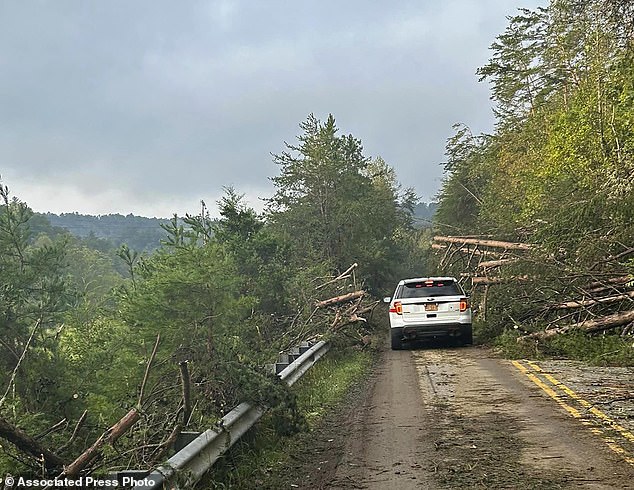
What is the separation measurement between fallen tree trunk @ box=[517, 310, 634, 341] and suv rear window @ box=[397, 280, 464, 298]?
2240 millimetres

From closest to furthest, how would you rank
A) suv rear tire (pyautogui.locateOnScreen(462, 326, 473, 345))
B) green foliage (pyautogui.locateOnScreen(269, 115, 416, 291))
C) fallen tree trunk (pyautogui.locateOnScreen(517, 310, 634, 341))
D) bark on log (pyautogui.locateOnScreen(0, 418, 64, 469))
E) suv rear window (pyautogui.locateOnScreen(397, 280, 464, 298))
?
1. bark on log (pyautogui.locateOnScreen(0, 418, 64, 469))
2. fallen tree trunk (pyautogui.locateOnScreen(517, 310, 634, 341))
3. suv rear window (pyautogui.locateOnScreen(397, 280, 464, 298))
4. suv rear tire (pyautogui.locateOnScreen(462, 326, 473, 345))
5. green foliage (pyautogui.locateOnScreen(269, 115, 416, 291))

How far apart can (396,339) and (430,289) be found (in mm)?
1730

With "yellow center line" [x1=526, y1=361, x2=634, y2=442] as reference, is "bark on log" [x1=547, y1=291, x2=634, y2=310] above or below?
above

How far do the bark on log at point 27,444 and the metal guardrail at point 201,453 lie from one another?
0.89m

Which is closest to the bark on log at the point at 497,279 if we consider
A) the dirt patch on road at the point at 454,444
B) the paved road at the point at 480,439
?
the paved road at the point at 480,439

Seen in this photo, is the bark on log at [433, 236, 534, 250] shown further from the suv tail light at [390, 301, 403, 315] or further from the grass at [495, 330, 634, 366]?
the suv tail light at [390, 301, 403, 315]

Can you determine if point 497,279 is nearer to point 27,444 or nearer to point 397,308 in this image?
point 397,308

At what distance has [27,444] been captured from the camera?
5.28 meters

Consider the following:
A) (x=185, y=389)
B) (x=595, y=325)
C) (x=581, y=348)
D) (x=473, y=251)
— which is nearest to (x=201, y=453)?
(x=185, y=389)

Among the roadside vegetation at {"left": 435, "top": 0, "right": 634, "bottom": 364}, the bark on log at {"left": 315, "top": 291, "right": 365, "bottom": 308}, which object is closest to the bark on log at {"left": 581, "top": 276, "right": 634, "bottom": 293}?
the roadside vegetation at {"left": 435, "top": 0, "right": 634, "bottom": 364}

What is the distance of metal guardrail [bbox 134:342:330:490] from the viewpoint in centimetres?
523

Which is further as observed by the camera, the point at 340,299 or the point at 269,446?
the point at 340,299

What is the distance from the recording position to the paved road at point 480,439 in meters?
6.43

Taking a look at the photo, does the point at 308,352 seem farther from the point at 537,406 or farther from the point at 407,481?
the point at 407,481
